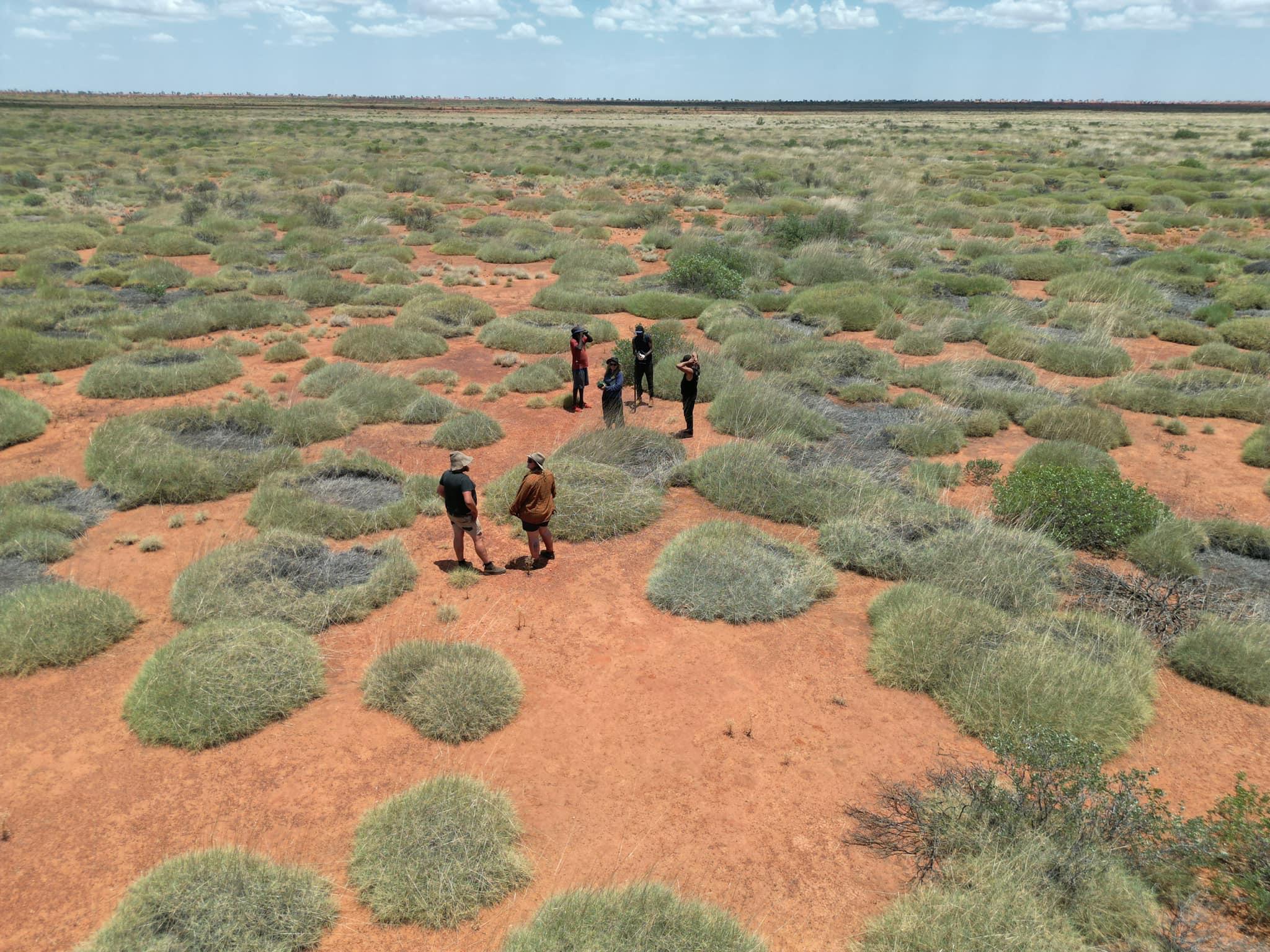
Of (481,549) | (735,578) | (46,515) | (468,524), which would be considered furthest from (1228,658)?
(46,515)

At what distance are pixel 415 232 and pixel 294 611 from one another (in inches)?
1019

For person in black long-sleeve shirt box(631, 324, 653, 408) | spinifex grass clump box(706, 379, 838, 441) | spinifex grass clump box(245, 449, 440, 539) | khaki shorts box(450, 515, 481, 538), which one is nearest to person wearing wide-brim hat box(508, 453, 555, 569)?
khaki shorts box(450, 515, 481, 538)

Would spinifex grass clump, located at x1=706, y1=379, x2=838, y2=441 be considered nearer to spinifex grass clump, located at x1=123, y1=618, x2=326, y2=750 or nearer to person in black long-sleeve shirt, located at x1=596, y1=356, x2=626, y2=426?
person in black long-sleeve shirt, located at x1=596, y1=356, x2=626, y2=426

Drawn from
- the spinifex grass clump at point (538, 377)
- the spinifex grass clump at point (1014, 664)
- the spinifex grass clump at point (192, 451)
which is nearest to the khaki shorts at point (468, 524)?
the spinifex grass clump at point (192, 451)

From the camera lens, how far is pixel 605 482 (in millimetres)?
10969

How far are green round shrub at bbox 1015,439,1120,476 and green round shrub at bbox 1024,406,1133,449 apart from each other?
1.01 meters

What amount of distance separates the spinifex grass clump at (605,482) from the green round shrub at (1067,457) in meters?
5.48

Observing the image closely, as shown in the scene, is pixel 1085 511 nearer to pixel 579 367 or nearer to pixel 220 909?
pixel 579 367

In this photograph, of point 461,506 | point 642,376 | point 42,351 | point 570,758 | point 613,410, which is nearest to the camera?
point 570,758

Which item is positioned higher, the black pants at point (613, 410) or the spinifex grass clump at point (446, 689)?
the black pants at point (613, 410)

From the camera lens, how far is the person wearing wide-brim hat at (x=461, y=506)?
874 centimetres

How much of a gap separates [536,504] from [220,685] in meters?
3.71

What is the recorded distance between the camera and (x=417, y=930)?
4879 mm

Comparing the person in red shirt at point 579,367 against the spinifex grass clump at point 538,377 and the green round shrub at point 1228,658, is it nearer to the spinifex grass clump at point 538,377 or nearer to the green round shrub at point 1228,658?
the spinifex grass clump at point 538,377
